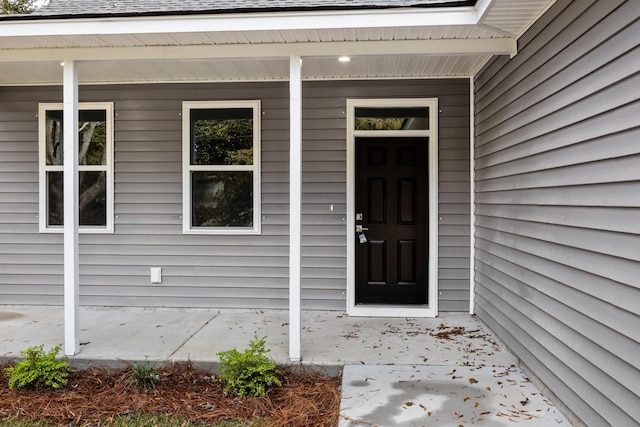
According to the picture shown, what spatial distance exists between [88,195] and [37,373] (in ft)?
8.61

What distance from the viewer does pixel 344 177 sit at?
5219mm

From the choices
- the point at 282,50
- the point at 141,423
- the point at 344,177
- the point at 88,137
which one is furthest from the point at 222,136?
the point at 141,423

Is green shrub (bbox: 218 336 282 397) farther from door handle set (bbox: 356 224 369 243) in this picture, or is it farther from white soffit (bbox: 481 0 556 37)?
white soffit (bbox: 481 0 556 37)

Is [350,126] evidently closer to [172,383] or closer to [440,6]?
[440,6]

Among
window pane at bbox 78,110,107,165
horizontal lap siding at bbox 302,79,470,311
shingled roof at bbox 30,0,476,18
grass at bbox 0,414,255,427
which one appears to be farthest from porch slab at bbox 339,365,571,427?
window pane at bbox 78,110,107,165

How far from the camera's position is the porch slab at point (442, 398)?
2.80m

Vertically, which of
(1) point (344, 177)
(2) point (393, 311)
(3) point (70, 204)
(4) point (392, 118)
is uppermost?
(4) point (392, 118)

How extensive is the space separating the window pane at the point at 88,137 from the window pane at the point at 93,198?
0.55 feet

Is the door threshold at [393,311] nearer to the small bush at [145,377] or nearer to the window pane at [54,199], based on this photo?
the small bush at [145,377]

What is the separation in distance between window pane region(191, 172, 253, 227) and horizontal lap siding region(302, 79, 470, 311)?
2.18 ft

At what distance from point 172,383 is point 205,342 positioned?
2.34 ft

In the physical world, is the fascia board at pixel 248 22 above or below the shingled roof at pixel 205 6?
below

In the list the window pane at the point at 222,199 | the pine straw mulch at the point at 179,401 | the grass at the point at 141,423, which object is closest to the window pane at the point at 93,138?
the window pane at the point at 222,199

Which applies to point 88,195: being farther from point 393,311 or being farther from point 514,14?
point 514,14
